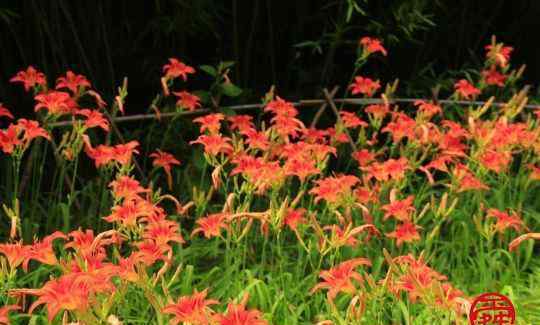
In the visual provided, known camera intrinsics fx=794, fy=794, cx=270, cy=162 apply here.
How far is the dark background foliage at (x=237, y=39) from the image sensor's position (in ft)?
11.6

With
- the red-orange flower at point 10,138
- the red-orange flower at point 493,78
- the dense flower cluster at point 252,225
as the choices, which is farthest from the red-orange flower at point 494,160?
the red-orange flower at point 10,138

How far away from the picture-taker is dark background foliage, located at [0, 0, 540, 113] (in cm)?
353

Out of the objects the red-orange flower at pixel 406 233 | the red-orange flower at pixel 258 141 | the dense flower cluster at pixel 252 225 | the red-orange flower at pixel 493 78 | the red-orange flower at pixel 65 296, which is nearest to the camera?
the red-orange flower at pixel 65 296

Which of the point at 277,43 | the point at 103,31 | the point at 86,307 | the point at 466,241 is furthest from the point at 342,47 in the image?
the point at 86,307

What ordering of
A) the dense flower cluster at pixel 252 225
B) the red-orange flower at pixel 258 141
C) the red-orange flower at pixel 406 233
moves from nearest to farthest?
the dense flower cluster at pixel 252 225
the red-orange flower at pixel 406 233
the red-orange flower at pixel 258 141

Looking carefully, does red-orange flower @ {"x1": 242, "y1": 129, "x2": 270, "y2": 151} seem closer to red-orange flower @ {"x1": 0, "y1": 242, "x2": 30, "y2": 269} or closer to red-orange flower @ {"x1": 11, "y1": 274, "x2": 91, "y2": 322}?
red-orange flower @ {"x1": 0, "y1": 242, "x2": 30, "y2": 269}

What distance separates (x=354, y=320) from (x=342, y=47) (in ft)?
8.69

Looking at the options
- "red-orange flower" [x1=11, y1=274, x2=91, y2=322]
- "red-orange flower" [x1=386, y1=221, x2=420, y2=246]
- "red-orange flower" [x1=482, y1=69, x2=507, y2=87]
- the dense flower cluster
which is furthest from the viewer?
"red-orange flower" [x1=482, y1=69, x2=507, y2=87]

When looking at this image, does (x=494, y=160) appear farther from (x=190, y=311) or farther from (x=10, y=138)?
(x=10, y=138)

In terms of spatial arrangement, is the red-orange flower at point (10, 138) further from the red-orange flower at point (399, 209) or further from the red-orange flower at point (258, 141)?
the red-orange flower at point (399, 209)

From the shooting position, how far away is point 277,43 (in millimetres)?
3994

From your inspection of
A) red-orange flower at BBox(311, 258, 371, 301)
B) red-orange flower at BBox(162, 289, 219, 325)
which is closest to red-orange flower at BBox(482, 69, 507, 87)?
red-orange flower at BBox(311, 258, 371, 301)

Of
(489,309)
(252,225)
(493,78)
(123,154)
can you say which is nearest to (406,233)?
(489,309)

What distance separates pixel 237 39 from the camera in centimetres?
373
